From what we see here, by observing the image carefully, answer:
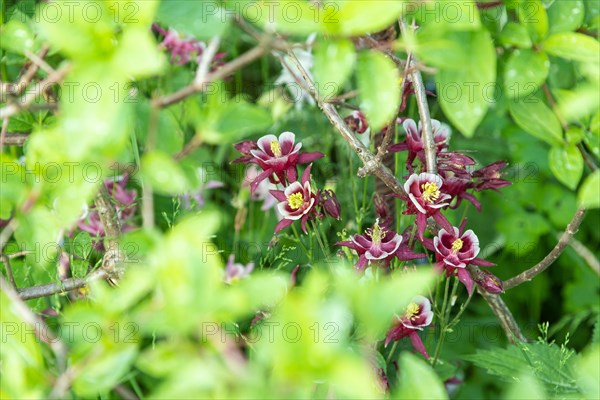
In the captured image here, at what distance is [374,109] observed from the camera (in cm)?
63

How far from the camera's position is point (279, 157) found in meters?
1.07

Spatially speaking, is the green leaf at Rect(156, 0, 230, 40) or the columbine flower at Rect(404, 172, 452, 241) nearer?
the green leaf at Rect(156, 0, 230, 40)

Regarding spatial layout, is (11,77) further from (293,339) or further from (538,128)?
(293,339)

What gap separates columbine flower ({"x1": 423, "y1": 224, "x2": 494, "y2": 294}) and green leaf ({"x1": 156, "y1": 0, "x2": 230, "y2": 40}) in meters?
0.44

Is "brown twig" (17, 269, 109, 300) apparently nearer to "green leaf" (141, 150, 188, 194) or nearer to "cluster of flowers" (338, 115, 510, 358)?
"cluster of flowers" (338, 115, 510, 358)

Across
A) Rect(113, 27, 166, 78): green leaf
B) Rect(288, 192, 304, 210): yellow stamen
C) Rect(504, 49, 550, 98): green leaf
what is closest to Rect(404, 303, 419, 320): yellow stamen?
Rect(288, 192, 304, 210): yellow stamen

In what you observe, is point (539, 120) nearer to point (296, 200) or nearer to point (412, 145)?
point (412, 145)

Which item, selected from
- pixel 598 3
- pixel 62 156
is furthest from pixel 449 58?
pixel 598 3

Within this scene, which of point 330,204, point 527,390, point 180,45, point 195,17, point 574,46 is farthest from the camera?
point 180,45

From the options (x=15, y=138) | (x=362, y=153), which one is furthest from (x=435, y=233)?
(x=15, y=138)

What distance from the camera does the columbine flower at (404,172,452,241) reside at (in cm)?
98

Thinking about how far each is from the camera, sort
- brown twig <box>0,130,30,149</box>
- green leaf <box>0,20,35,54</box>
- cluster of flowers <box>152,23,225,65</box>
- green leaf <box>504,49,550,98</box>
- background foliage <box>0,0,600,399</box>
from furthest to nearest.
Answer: cluster of flowers <box>152,23,225,65</box> < brown twig <box>0,130,30,149</box> < green leaf <box>504,49,550,98</box> < green leaf <box>0,20,35,54</box> < background foliage <box>0,0,600,399</box>

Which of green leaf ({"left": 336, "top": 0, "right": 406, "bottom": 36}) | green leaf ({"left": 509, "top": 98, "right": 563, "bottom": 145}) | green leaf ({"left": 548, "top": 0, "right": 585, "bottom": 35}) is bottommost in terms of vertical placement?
green leaf ({"left": 509, "top": 98, "right": 563, "bottom": 145})

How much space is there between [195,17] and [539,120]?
0.59 m
